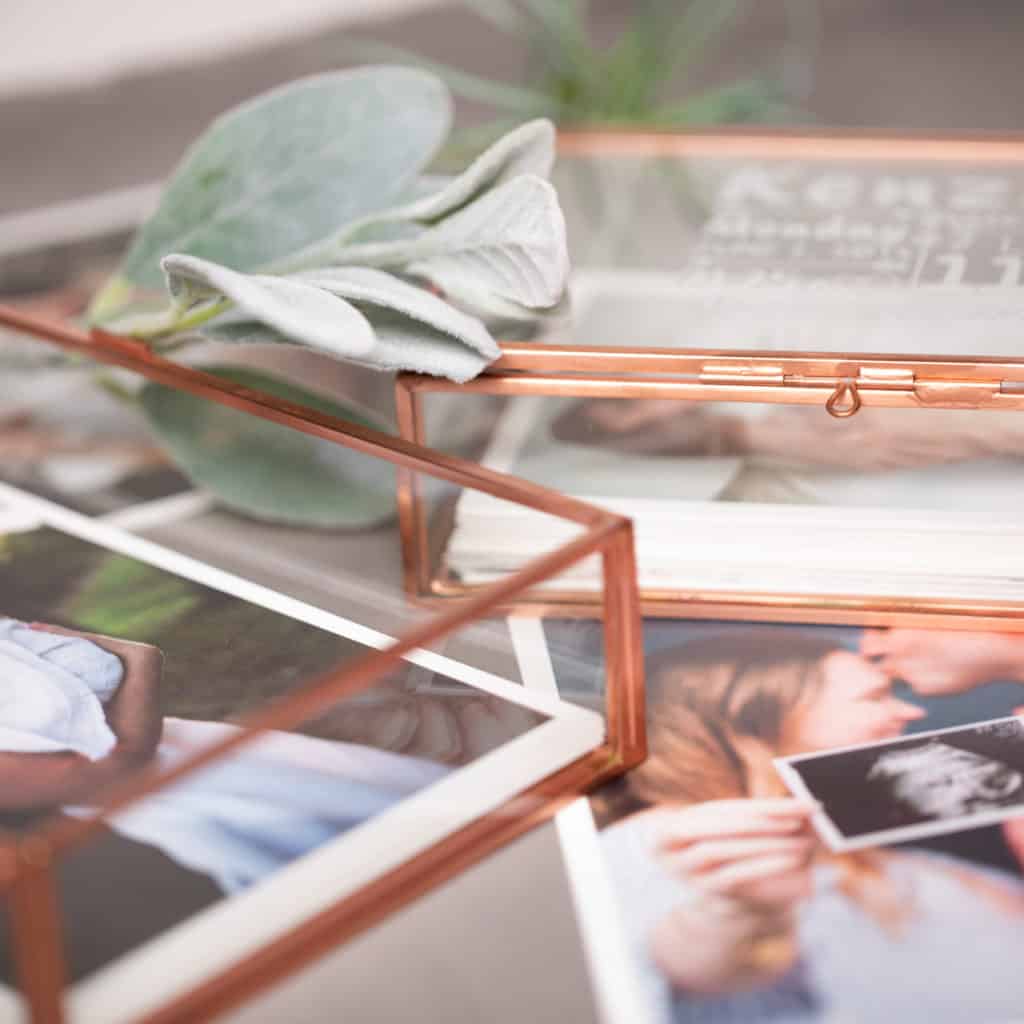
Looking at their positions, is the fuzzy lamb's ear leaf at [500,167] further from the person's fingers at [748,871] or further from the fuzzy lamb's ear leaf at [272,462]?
the person's fingers at [748,871]

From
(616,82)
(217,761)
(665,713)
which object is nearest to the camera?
(217,761)

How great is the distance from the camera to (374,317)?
40cm

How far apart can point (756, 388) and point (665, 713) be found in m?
0.09

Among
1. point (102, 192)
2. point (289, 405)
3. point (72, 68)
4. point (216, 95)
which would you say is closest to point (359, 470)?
point (289, 405)

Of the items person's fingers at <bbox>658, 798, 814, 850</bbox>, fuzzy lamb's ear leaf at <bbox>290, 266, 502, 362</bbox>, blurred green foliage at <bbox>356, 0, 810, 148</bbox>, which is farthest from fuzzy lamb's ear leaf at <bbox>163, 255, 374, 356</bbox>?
blurred green foliage at <bbox>356, 0, 810, 148</bbox>

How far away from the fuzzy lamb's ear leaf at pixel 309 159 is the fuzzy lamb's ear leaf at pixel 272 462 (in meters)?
0.05

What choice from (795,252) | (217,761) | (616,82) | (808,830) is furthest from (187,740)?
(616,82)

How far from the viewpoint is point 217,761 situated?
0.27m

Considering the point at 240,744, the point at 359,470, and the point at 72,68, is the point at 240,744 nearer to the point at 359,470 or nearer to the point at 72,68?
the point at 359,470

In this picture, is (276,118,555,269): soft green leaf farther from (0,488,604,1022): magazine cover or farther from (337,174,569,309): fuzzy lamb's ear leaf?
(0,488,604,1022): magazine cover

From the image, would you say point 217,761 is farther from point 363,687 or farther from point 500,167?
point 500,167

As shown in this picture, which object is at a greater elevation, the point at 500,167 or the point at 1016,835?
the point at 500,167

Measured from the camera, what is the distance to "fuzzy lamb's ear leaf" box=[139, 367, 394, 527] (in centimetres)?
42

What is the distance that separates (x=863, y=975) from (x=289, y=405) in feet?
0.72
